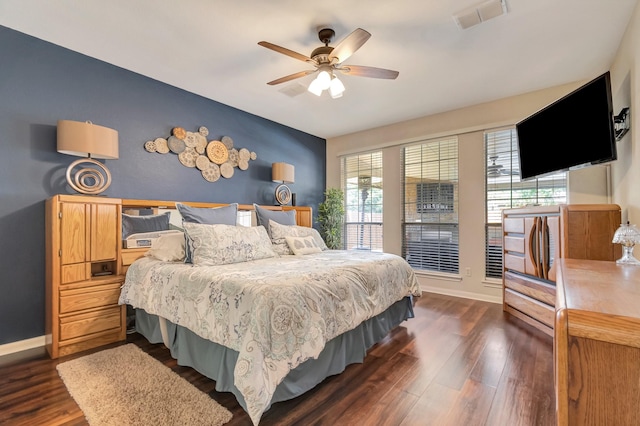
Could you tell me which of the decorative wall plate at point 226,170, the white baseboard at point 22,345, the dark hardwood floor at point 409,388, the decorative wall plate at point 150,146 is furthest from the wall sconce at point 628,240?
the white baseboard at point 22,345

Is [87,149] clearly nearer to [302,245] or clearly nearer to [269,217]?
[269,217]

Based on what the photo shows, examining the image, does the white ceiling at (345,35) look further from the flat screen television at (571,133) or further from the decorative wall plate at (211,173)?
the decorative wall plate at (211,173)

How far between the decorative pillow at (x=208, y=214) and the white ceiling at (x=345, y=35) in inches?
57.2

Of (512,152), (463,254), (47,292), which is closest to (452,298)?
(463,254)

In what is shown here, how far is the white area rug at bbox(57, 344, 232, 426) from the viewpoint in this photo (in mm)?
1521

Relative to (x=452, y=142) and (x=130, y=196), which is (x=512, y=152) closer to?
(x=452, y=142)

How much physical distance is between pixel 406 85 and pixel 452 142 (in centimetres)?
133

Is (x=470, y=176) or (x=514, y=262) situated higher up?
(x=470, y=176)

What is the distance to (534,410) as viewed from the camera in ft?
5.22

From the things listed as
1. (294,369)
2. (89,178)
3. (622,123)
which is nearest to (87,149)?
(89,178)

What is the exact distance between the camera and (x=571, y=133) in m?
2.48

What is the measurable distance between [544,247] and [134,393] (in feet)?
11.3

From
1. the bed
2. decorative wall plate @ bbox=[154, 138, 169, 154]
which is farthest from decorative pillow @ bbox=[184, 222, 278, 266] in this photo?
decorative wall plate @ bbox=[154, 138, 169, 154]

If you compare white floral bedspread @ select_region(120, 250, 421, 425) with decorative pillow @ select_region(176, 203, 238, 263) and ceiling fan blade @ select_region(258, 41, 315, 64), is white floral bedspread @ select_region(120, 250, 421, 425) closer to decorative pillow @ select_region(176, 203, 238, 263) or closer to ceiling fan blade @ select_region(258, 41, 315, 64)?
decorative pillow @ select_region(176, 203, 238, 263)
